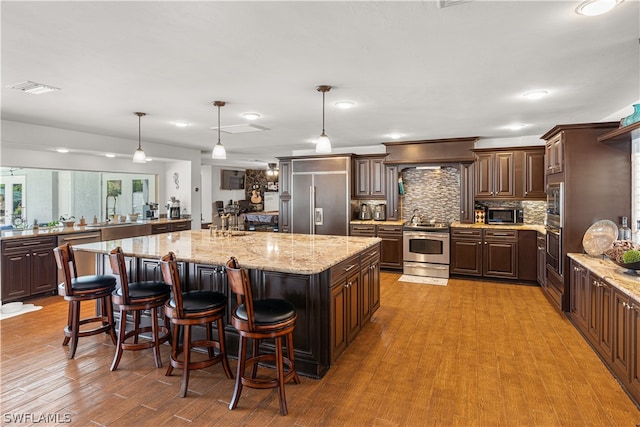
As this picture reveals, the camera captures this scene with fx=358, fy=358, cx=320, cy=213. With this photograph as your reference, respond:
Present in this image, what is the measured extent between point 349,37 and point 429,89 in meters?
1.46

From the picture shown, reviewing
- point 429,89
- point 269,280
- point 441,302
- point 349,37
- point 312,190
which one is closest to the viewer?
point 349,37

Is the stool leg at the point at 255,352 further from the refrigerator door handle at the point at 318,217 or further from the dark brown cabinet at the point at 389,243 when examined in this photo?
the refrigerator door handle at the point at 318,217

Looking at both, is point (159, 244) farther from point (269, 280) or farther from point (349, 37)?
point (349, 37)

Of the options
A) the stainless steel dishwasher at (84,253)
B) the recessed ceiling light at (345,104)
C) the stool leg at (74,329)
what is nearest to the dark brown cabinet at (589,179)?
the recessed ceiling light at (345,104)

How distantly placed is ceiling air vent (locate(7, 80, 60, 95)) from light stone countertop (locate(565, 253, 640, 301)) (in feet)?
16.4

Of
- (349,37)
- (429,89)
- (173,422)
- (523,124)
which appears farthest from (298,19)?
(523,124)

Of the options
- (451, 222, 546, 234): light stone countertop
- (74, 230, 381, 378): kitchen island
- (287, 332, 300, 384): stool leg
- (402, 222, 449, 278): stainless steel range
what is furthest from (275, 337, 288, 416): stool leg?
(451, 222, 546, 234): light stone countertop

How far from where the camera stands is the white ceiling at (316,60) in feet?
6.75

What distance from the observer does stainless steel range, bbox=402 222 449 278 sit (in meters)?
6.13

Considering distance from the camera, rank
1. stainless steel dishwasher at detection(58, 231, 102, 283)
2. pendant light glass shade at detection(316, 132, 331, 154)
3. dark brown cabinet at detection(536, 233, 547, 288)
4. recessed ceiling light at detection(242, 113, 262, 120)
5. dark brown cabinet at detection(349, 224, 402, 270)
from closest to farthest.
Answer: pendant light glass shade at detection(316, 132, 331, 154), recessed ceiling light at detection(242, 113, 262, 120), dark brown cabinet at detection(536, 233, 547, 288), stainless steel dishwasher at detection(58, 231, 102, 283), dark brown cabinet at detection(349, 224, 402, 270)

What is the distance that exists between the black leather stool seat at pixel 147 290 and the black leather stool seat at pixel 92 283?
290 millimetres

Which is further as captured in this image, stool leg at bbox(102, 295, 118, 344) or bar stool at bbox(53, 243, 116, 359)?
stool leg at bbox(102, 295, 118, 344)

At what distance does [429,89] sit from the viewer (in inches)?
138

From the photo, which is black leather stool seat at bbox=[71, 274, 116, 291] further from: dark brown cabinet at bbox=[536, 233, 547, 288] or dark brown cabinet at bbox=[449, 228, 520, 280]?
dark brown cabinet at bbox=[536, 233, 547, 288]
